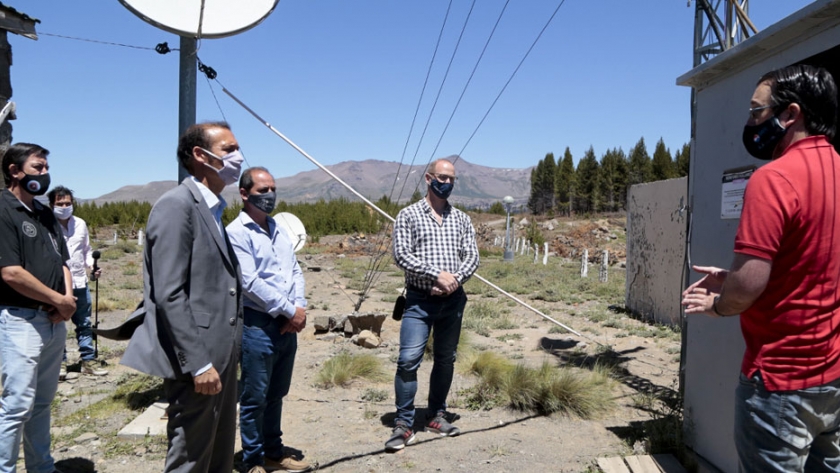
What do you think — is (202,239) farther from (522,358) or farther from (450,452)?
(522,358)

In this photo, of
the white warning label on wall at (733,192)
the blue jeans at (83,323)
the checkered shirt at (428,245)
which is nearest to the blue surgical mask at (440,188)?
the checkered shirt at (428,245)

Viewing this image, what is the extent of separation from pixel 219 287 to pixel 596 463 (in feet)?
9.26

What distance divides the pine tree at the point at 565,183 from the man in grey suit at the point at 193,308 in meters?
68.1

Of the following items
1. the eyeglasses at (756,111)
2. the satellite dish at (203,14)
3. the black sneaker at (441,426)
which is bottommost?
the black sneaker at (441,426)

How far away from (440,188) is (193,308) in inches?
93.0

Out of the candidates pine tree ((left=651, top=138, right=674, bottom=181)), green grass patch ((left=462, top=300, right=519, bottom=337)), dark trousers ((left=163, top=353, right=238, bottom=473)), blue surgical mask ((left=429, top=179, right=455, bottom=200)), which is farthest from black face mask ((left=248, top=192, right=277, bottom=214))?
pine tree ((left=651, top=138, right=674, bottom=181))

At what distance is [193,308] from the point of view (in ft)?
8.18

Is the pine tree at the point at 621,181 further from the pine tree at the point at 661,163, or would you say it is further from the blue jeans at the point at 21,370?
the blue jeans at the point at 21,370

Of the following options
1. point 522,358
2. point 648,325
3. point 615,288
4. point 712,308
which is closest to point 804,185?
point 712,308

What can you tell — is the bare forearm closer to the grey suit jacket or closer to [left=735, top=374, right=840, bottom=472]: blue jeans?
[left=735, top=374, right=840, bottom=472]: blue jeans

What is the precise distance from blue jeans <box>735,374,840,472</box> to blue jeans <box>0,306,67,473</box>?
3.47 m

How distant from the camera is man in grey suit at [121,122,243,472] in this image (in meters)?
2.41

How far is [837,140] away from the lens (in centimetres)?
302

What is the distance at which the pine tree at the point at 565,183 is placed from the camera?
69625 millimetres
